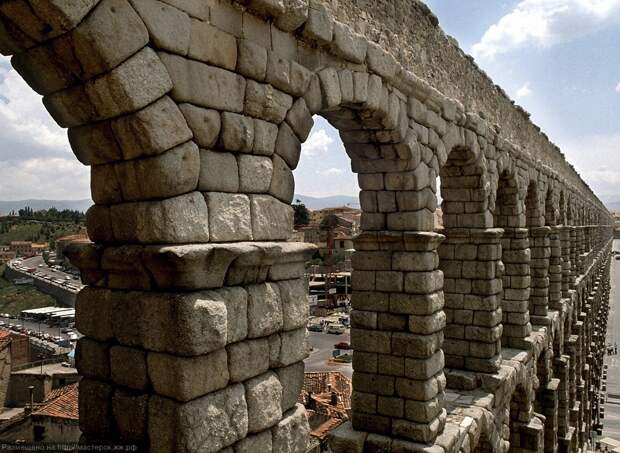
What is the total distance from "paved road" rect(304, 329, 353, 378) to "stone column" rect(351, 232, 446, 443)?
14.5m

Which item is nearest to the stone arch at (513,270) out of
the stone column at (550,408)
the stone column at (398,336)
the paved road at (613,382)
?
the stone column at (550,408)

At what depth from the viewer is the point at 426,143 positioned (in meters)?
6.60

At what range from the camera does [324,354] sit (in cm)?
2864

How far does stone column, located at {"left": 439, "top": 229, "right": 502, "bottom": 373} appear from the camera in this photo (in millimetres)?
8633

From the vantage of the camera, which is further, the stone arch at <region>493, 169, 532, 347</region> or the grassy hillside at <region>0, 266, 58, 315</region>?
the grassy hillside at <region>0, 266, 58, 315</region>

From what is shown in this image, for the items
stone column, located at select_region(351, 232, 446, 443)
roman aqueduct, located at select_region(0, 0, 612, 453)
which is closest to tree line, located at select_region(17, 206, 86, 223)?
stone column, located at select_region(351, 232, 446, 443)

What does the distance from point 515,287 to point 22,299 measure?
161ft

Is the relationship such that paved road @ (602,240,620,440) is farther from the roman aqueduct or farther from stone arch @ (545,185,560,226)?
the roman aqueduct

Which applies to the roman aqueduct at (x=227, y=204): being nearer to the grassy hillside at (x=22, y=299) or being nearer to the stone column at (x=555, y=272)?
the stone column at (x=555, y=272)

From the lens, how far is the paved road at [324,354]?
2473cm

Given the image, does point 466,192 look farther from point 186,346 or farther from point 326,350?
point 326,350

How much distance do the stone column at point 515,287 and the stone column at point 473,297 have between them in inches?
79.3

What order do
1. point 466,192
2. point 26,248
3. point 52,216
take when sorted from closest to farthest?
point 466,192 → point 26,248 → point 52,216

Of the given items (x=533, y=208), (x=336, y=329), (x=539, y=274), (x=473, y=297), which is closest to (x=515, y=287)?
(x=473, y=297)
